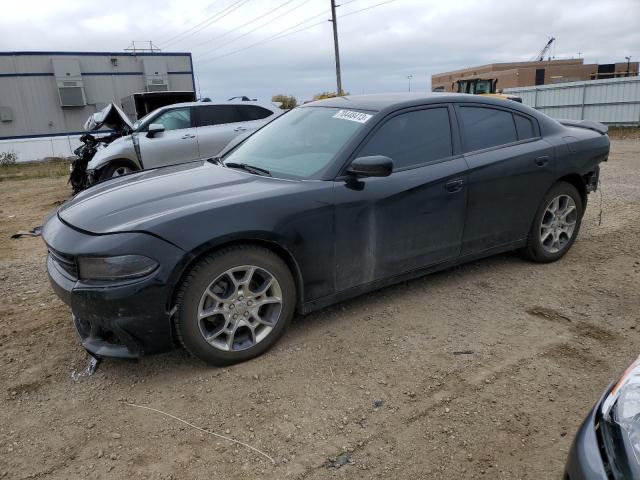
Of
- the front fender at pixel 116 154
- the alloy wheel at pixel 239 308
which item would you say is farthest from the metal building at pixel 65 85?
the alloy wheel at pixel 239 308

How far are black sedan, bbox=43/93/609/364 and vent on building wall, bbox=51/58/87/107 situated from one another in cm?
2087

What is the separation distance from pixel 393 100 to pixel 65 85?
21798 millimetres

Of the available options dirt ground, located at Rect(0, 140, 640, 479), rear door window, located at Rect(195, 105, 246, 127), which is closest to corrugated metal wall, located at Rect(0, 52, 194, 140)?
rear door window, located at Rect(195, 105, 246, 127)

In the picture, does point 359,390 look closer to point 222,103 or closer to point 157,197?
point 157,197

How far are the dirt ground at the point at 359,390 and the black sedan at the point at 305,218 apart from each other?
27cm

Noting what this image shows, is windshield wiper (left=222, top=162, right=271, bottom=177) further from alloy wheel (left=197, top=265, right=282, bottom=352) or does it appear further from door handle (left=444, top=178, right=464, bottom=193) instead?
door handle (left=444, top=178, right=464, bottom=193)

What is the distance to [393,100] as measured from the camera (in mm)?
3863

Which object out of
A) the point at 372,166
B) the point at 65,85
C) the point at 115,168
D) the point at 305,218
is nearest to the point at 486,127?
the point at 372,166

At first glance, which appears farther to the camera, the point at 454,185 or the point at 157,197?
the point at 454,185

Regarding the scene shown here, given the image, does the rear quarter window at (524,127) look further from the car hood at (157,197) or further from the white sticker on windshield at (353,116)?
the car hood at (157,197)

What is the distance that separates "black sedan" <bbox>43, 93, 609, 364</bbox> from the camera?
281cm

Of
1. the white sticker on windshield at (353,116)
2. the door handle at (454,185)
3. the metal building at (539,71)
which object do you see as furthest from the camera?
the metal building at (539,71)

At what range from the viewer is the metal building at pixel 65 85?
2088 centimetres

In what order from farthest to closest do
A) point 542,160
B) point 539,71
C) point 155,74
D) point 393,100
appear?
point 539,71 < point 155,74 < point 542,160 < point 393,100
